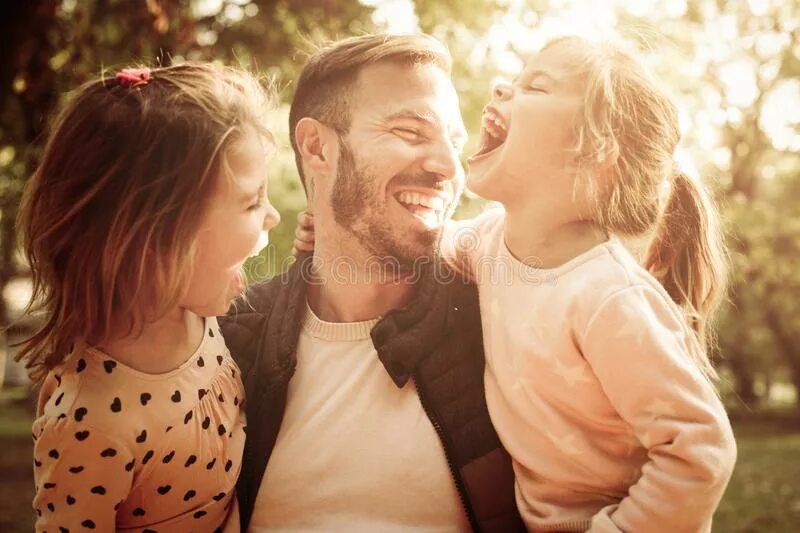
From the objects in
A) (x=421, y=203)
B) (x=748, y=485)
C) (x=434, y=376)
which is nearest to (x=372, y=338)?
(x=434, y=376)

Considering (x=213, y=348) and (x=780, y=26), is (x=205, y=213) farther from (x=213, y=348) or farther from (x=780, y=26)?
(x=780, y=26)

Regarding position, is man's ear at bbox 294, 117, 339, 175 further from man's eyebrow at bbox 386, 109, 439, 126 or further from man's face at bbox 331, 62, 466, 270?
man's eyebrow at bbox 386, 109, 439, 126

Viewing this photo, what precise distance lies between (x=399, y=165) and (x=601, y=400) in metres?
1.13

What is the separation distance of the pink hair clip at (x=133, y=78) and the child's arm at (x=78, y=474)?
2.94 ft

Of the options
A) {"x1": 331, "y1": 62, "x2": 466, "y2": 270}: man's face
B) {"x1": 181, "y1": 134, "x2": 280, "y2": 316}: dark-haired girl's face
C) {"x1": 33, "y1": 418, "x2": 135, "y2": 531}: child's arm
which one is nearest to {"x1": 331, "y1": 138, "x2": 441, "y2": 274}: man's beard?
{"x1": 331, "y1": 62, "x2": 466, "y2": 270}: man's face

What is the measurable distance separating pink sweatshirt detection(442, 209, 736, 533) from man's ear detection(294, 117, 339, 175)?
0.90 meters

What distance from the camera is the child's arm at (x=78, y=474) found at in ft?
6.55

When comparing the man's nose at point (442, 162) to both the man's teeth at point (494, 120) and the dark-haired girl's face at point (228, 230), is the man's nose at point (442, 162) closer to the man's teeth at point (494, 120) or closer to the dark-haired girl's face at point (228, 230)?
the man's teeth at point (494, 120)

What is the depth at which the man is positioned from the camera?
8.06 feet

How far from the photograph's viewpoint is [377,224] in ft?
9.37

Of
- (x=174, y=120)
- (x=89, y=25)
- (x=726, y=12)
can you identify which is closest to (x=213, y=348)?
(x=174, y=120)

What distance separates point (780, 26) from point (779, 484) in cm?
714

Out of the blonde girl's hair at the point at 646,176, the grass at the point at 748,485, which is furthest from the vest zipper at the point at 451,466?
the grass at the point at 748,485

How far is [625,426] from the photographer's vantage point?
7.02 feet
